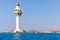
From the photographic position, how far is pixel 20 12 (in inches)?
5605

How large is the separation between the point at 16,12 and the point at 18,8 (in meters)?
4.33

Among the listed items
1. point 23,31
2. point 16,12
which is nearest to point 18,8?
point 16,12

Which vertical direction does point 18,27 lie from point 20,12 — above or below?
below

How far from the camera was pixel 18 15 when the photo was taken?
5423 inches

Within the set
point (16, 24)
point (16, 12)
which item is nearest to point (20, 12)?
point (16, 12)

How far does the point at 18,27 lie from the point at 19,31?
251 centimetres

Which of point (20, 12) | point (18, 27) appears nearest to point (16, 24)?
point (18, 27)

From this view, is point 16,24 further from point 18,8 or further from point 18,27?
point 18,8

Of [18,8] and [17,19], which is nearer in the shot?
[17,19]

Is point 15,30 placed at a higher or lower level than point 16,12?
lower

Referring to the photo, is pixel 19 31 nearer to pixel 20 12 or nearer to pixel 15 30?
pixel 15 30

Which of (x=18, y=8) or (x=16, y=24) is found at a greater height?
(x=18, y=8)

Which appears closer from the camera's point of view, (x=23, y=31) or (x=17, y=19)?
(x=17, y=19)

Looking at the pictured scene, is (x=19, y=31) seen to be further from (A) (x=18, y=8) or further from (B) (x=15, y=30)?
(A) (x=18, y=8)
